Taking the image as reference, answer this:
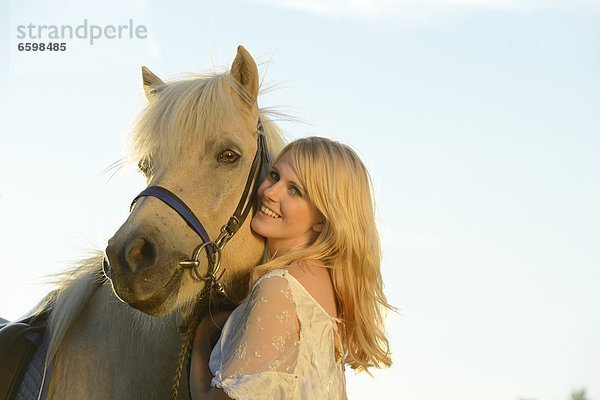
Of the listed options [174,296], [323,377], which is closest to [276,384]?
[323,377]

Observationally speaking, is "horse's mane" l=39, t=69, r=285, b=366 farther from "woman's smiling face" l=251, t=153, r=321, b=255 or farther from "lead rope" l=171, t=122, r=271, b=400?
"woman's smiling face" l=251, t=153, r=321, b=255

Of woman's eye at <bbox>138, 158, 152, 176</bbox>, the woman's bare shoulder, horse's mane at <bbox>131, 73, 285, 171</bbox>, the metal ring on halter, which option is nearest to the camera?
the woman's bare shoulder

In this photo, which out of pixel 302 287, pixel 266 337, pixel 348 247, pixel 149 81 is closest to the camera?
pixel 266 337

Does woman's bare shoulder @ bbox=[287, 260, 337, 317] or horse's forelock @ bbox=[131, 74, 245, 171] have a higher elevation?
horse's forelock @ bbox=[131, 74, 245, 171]

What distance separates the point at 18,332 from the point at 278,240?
1.31 metres

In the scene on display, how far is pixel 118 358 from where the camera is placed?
12.2ft

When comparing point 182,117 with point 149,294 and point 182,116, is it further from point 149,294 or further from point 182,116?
point 149,294

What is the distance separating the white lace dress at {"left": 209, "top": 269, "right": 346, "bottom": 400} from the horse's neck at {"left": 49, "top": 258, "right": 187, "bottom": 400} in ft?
2.10

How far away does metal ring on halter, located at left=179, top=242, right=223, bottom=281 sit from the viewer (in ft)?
11.2

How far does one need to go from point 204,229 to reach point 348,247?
647mm

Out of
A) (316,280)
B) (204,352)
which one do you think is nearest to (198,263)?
(204,352)

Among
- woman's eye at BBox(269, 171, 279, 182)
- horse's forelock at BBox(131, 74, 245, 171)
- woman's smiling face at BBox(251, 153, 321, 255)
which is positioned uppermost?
horse's forelock at BBox(131, 74, 245, 171)

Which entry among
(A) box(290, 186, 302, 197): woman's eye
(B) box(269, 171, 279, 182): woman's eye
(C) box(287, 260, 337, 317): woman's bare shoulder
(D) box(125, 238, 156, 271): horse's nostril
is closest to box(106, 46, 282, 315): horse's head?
(D) box(125, 238, 156, 271): horse's nostril

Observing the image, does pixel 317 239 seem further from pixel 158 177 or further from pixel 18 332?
pixel 18 332
